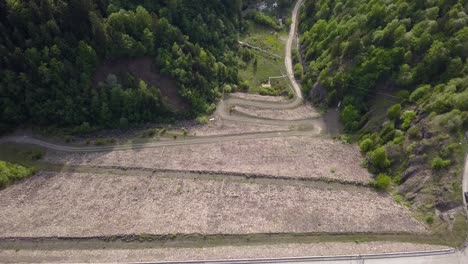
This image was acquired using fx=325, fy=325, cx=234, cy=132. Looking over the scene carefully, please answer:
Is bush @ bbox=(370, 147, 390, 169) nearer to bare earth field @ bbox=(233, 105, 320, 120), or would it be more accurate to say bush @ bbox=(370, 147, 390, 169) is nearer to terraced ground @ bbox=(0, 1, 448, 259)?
terraced ground @ bbox=(0, 1, 448, 259)

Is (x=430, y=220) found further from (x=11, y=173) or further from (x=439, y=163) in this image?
(x=11, y=173)

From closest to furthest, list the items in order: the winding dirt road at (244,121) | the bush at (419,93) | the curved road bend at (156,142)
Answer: the bush at (419,93)
the curved road bend at (156,142)
the winding dirt road at (244,121)

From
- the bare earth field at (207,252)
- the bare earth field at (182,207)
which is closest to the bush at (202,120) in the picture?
the bare earth field at (182,207)

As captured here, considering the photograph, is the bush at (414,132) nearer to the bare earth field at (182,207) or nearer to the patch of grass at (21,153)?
the bare earth field at (182,207)

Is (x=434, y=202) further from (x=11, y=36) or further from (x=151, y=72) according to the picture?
(x=11, y=36)

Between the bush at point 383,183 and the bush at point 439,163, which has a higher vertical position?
the bush at point 439,163

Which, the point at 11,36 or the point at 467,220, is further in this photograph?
the point at 11,36

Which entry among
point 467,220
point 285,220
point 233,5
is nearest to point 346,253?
point 285,220
